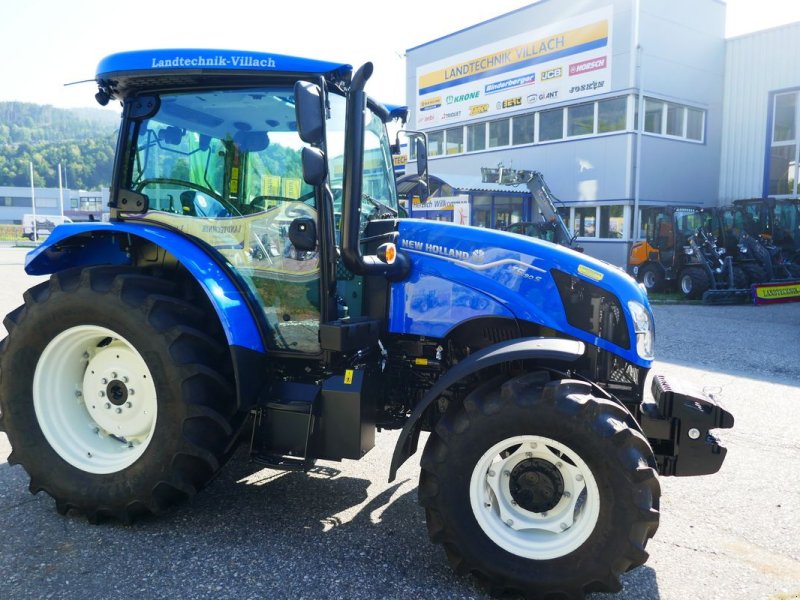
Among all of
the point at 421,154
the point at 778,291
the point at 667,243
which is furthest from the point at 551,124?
the point at 421,154

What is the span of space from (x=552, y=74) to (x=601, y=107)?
248 centimetres

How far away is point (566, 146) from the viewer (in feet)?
72.3

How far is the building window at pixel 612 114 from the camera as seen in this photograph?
2034cm

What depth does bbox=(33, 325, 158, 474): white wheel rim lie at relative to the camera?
11.6ft

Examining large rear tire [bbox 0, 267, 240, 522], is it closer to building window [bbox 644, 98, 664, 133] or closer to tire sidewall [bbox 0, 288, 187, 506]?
tire sidewall [bbox 0, 288, 187, 506]

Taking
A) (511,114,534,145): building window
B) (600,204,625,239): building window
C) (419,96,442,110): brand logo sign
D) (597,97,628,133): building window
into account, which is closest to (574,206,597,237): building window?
(600,204,625,239): building window

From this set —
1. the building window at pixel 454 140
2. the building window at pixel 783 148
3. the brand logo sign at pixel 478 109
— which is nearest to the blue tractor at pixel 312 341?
the building window at pixel 783 148

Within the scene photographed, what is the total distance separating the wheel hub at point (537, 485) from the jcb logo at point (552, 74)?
21720 millimetres

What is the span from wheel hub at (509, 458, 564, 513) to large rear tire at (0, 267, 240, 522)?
5.05ft

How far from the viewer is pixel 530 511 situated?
9.58 feet

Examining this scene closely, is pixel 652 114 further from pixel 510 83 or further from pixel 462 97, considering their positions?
Result: pixel 462 97

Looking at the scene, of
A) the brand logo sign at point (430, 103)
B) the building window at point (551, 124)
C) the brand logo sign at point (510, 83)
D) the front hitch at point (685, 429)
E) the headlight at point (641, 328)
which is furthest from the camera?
the brand logo sign at point (430, 103)

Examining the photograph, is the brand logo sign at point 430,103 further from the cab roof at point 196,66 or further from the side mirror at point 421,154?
the cab roof at point 196,66

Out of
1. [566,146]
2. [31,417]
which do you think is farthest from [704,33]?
[31,417]
